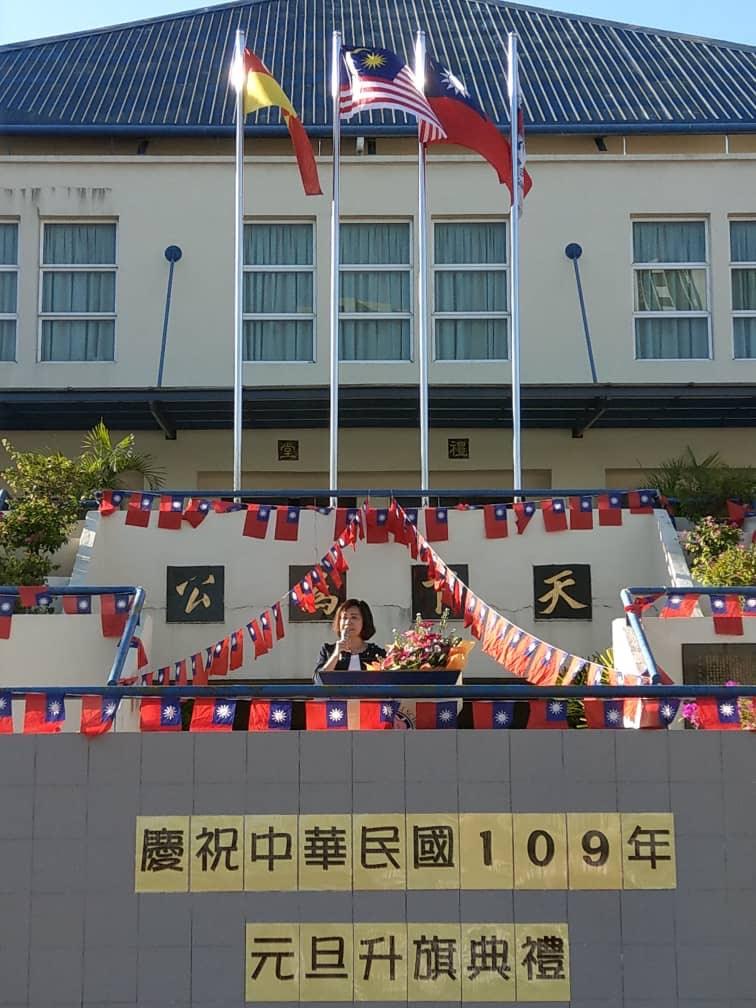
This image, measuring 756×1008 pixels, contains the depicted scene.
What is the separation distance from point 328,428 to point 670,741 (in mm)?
10801

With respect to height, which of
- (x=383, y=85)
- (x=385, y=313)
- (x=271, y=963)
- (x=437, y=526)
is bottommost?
(x=271, y=963)

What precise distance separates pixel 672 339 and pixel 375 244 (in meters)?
4.36

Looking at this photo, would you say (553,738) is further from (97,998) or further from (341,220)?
(341,220)

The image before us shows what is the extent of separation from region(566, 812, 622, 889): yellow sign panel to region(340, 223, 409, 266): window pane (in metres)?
11.8

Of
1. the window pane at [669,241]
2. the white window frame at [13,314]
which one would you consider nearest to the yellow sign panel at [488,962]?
the window pane at [669,241]

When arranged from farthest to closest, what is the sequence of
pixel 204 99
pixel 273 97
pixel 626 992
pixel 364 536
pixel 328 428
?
pixel 204 99, pixel 328 428, pixel 273 97, pixel 364 536, pixel 626 992

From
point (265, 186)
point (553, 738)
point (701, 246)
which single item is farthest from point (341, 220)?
point (553, 738)

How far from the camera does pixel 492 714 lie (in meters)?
8.16

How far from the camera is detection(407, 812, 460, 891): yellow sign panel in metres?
7.80

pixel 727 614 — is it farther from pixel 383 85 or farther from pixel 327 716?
pixel 383 85

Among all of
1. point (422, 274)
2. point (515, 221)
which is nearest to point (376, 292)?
point (422, 274)

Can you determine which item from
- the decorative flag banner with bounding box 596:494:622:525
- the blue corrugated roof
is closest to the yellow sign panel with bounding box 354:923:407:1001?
the decorative flag banner with bounding box 596:494:622:525

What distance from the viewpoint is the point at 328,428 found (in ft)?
59.9

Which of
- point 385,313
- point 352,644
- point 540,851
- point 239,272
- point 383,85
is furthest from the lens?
point 385,313
